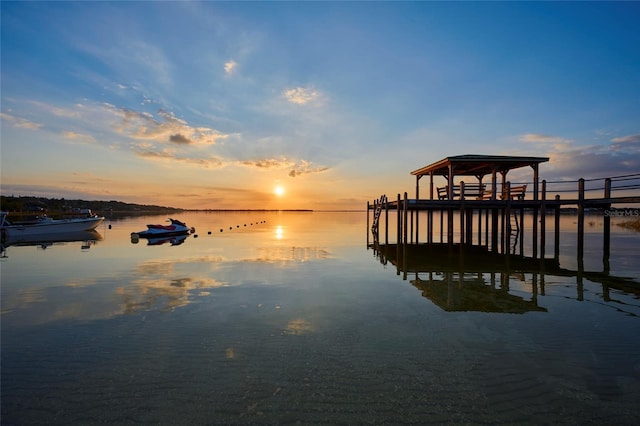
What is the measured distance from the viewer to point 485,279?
50.3 ft

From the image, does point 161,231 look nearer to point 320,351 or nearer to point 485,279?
point 485,279

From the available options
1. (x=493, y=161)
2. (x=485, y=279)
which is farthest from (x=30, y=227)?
(x=493, y=161)

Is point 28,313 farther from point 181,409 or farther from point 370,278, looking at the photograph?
point 370,278

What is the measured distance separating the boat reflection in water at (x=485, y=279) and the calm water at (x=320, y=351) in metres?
0.14

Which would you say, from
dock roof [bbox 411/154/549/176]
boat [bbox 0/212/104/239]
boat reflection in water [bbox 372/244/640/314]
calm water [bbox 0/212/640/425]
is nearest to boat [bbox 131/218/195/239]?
boat [bbox 0/212/104/239]

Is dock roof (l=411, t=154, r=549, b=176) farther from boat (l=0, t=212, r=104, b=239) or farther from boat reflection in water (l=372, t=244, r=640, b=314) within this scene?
boat (l=0, t=212, r=104, b=239)

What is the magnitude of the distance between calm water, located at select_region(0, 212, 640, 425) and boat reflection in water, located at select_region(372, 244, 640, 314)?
0.47ft

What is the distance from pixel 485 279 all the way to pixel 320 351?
11007mm

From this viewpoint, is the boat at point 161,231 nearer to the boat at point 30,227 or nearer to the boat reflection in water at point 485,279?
the boat at point 30,227

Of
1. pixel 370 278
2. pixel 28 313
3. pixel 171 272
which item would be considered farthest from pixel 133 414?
pixel 171 272

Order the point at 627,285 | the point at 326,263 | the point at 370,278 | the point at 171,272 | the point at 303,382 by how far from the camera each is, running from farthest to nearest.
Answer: the point at 326,263
the point at 171,272
the point at 370,278
the point at 627,285
the point at 303,382

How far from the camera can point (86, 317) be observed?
31.5 ft

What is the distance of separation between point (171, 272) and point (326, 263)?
838 cm

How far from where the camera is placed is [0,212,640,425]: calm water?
516 cm
